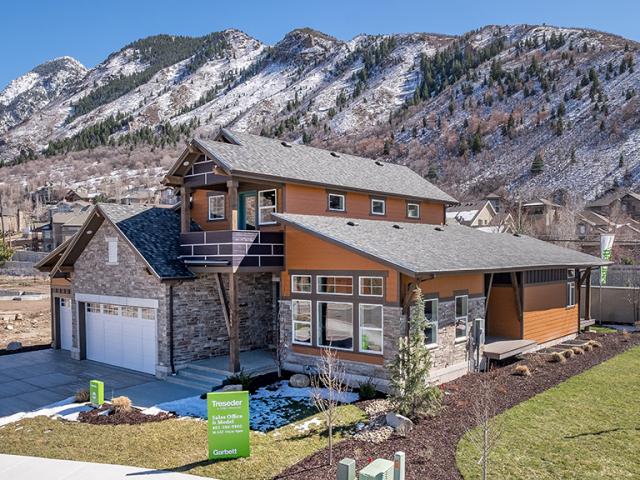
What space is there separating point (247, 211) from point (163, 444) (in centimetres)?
980

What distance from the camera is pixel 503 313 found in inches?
786

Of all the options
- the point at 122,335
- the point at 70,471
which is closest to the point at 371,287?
the point at 70,471

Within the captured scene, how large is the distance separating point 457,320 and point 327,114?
131 meters

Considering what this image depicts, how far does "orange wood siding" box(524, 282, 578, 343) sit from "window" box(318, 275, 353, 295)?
806 cm

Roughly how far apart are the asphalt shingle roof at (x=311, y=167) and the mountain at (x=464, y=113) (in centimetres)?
5375

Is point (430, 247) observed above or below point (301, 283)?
above

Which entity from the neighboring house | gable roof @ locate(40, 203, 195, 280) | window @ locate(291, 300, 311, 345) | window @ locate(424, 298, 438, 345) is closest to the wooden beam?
gable roof @ locate(40, 203, 195, 280)

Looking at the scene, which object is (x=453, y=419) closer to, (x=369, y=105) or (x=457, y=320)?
(x=457, y=320)

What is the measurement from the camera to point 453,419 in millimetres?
12102

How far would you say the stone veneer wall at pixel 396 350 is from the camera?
14273 millimetres

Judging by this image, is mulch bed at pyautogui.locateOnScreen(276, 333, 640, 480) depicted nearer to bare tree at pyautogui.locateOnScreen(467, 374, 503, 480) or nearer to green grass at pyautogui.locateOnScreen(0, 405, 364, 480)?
bare tree at pyautogui.locateOnScreen(467, 374, 503, 480)

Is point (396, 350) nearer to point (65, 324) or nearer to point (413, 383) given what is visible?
point (413, 383)

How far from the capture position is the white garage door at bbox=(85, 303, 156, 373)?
1805cm

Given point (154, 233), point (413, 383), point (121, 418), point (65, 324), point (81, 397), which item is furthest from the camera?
point (65, 324)
